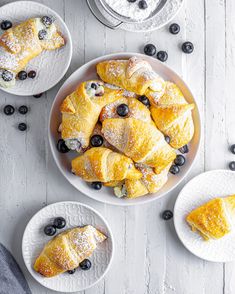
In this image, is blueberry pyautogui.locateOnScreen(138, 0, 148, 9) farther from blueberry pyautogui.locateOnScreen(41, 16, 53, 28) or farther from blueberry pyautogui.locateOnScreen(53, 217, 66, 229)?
blueberry pyautogui.locateOnScreen(53, 217, 66, 229)

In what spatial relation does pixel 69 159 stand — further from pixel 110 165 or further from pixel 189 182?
pixel 189 182

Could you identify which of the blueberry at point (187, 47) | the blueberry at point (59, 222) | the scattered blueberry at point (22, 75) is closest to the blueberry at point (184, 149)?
the blueberry at point (187, 47)

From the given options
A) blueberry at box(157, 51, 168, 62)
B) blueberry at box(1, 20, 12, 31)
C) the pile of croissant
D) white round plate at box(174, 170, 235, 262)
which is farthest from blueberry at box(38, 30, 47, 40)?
white round plate at box(174, 170, 235, 262)

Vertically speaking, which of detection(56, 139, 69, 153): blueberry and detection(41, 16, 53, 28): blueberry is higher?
detection(41, 16, 53, 28): blueberry

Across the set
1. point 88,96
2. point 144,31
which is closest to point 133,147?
point 88,96

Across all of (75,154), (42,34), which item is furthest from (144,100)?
(42,34)

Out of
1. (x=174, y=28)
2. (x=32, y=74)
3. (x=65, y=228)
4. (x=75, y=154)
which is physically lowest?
(x=65, y=228)

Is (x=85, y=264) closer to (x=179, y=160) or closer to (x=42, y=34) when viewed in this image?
(x=179, y=160)

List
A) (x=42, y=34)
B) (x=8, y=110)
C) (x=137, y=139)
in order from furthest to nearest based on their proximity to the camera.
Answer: (x=8, y=110), (x=42, y=34), (x=137, y=139)
